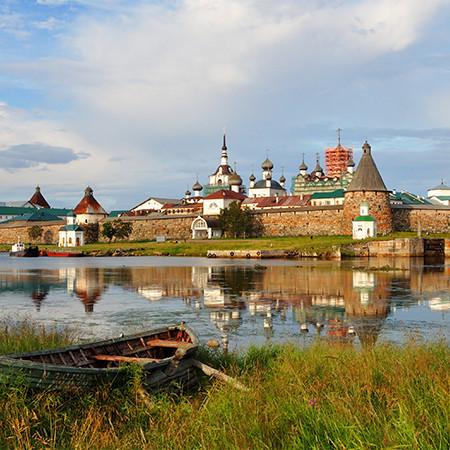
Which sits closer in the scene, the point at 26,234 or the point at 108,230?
the point at 108,230

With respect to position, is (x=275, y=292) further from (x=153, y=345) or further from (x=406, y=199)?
(x=406, y=199)

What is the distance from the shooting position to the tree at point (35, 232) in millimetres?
88312

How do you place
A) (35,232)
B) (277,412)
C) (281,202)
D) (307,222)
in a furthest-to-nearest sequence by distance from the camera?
(35,232)
(281,202)
(307,222)
(277,412)

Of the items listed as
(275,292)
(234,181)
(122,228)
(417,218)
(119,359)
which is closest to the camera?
(119,359)

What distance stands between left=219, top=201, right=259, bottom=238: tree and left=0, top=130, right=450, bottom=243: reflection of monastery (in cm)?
128

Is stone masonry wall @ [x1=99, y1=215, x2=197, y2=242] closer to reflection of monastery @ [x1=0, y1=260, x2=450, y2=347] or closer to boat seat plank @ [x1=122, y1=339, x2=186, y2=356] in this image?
reflection of monastery @ [x1=0, y1=260, x2=450, y2=347]

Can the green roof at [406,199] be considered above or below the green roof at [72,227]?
above

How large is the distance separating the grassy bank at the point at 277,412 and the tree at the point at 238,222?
2374 inches

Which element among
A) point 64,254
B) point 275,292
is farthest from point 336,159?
point 275,292

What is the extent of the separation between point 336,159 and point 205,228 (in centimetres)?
6100

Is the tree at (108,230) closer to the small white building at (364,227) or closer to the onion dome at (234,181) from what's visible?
the onion dome at (234,181)

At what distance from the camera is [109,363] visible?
775cm

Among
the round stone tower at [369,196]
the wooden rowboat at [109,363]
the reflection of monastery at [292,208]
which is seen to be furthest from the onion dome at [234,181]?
the wooden rowboat at [109,363]

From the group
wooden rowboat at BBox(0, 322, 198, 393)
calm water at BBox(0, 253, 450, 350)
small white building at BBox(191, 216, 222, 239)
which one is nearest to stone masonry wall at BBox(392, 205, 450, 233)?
small white building at BBox(191, 216, 222, 239)
